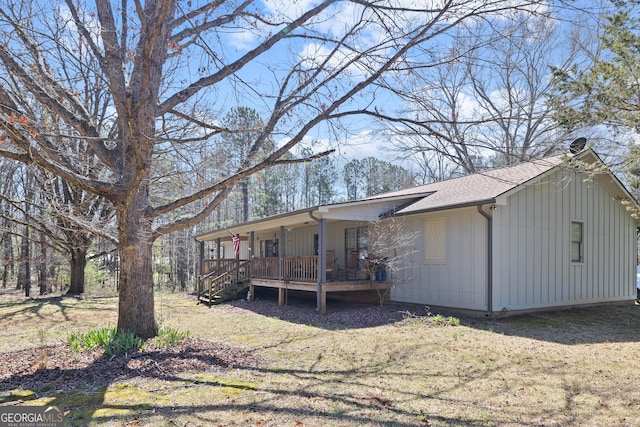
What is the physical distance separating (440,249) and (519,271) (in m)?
2.03

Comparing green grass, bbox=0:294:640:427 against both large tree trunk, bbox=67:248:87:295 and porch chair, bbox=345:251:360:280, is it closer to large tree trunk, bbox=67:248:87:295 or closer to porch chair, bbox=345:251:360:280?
porch chair, bbox=345:251:360:280

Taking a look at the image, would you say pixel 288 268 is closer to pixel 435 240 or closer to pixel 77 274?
pixel 435 240

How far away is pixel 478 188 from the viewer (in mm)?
11836

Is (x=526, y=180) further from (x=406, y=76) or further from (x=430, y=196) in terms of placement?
(x=406, y=76)

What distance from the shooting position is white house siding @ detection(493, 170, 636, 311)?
417 inches

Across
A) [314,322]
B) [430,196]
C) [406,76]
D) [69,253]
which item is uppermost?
[406,76]

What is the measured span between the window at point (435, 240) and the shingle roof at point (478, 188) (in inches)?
22.2

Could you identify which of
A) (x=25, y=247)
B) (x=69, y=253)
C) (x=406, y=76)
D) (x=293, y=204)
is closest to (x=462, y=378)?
(x=406, y=76)

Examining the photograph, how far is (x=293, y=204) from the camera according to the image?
1607 inches

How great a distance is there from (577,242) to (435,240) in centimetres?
440

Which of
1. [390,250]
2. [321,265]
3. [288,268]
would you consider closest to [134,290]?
[321,265]

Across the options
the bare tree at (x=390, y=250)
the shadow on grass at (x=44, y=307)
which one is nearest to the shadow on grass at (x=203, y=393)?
the bare tree at (x=390, y=250)

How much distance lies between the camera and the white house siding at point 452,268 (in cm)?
1056

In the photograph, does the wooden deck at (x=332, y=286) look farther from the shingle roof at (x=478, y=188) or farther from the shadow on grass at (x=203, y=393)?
the shadow on grass at (x=203, y=393)
